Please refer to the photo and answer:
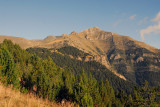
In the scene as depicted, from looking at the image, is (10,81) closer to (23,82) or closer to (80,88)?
(23,82)

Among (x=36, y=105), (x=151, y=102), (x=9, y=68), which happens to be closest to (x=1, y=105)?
(x=36, y=105)

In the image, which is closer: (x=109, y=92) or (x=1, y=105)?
(x=1, y=105)

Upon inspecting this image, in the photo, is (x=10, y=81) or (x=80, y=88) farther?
(x=80, y=88)

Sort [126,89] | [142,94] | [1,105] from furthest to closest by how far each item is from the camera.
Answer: [126,89], [142,94], [1,105]

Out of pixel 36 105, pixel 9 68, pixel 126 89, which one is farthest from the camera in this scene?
pixel 126 89

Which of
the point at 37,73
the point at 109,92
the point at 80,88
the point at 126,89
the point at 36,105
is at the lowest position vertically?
the point at 126,89

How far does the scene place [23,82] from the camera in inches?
1410

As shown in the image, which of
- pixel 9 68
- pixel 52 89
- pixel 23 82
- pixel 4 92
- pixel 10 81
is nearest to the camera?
pixel 4 92

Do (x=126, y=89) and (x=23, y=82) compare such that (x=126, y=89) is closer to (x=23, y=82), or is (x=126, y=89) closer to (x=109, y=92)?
(x=109, y=92)

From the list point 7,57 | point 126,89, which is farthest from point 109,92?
point 126,89

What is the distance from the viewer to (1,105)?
5.28 meters

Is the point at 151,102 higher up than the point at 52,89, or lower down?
lower down

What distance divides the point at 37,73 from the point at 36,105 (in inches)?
1376

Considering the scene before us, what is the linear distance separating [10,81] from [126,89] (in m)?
201
